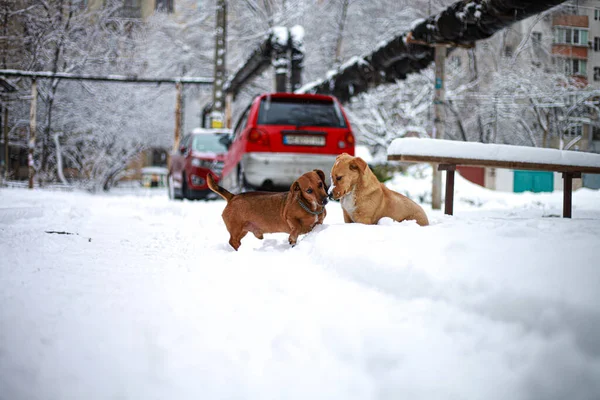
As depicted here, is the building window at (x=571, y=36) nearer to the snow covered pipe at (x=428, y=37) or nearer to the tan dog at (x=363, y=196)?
the snow covered pipe at (x=428, y=37)

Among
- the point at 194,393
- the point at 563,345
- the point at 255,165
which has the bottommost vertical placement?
the point at 194,393

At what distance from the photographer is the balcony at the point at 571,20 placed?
18.2 ft

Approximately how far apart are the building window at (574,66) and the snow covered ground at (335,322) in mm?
3435

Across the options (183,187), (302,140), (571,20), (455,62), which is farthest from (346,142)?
(455,62)

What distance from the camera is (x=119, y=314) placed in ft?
7.86

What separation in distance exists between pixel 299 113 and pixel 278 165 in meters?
0.89

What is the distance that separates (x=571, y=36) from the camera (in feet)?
19.5

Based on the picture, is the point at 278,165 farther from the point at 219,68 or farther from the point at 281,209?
the point at 219,68

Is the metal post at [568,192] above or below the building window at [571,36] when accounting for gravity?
below

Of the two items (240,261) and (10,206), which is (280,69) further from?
(240,261)

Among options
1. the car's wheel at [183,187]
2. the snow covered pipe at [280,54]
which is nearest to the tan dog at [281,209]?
the car's wheel at [183,187]

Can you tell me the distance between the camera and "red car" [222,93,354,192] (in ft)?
23.6

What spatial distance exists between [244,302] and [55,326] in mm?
914

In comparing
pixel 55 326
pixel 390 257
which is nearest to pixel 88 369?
pixel 55 326
